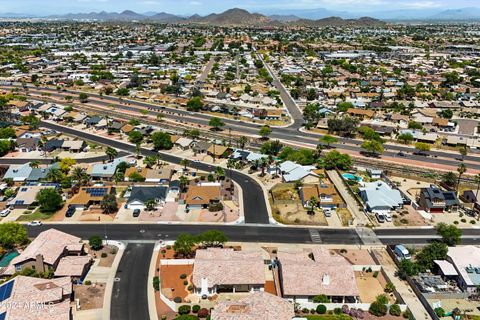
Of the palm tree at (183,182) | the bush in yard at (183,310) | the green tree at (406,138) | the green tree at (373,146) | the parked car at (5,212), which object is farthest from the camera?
the green tree at (406,138)

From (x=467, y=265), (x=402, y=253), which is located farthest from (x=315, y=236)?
(x=467, y=265)

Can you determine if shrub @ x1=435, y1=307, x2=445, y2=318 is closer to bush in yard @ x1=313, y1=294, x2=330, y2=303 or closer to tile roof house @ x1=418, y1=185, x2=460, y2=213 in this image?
bush in yard @ x1=313, y1=294, x2=330, y2=303

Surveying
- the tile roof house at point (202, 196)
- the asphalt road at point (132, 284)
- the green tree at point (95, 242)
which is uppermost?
the tile roof house at point (202, 196)

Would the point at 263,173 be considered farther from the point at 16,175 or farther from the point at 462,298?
the point at 16,175

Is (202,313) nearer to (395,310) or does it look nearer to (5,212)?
(395,310)

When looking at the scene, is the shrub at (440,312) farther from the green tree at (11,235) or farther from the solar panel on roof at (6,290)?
the green tree at (11,235)

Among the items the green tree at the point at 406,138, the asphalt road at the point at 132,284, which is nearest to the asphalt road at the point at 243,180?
the asphalt road at the point at 132,284
